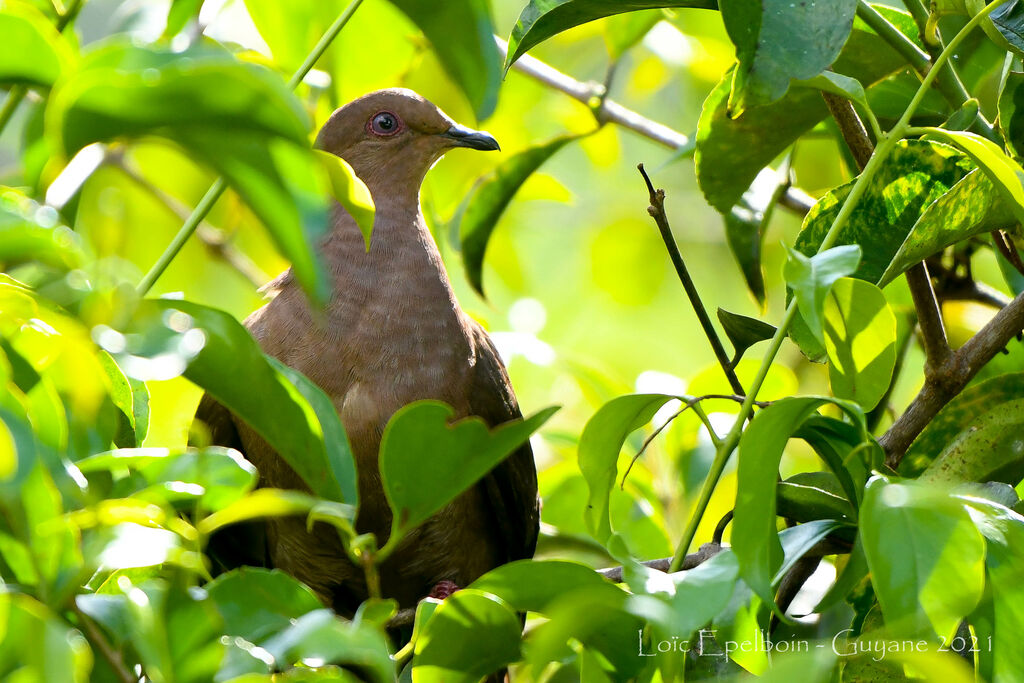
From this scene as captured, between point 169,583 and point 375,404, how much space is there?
123 cm

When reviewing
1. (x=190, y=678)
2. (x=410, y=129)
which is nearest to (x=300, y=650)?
(x=190, y=678)

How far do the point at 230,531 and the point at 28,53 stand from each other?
1.48 meters

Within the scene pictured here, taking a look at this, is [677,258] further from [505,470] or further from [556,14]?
[505,470]

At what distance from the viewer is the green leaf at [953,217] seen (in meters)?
1.13

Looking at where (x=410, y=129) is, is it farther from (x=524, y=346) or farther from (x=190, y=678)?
(x=190, y=678)

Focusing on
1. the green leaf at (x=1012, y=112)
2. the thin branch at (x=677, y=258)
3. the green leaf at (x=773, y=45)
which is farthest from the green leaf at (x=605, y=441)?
the green leaf at (x=1012, y=112)

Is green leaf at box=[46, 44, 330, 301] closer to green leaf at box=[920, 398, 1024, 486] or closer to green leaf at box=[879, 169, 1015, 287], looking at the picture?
green leaf at box=[879, 169, 1015, 287]

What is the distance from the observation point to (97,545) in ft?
2.18

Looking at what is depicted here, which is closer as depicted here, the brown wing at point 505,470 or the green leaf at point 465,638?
the green leaf at point 465,638

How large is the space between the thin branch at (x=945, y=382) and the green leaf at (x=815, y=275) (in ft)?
1.96

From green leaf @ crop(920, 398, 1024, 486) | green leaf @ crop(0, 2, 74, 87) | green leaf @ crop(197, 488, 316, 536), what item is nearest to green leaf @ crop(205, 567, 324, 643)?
green leaf @ crop(197, 488, 316, 536)

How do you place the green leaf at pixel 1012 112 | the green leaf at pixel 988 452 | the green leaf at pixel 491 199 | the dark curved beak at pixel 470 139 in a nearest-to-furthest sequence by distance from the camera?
the green leaf at pixel 988 452 < the green leaf at pixel 1012 112 < the green leaf at pixel 491 199 < the dark curved beak at pixel 470 139

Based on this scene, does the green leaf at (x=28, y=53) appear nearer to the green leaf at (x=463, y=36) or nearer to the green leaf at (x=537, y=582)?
the green leaf at (x=463, y=36)

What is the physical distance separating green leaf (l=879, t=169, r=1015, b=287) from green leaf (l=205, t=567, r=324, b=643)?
2.30ft
